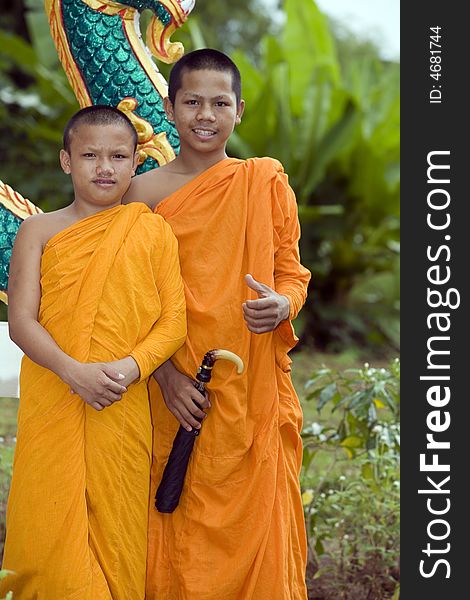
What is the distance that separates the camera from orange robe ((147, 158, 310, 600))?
2.85 metres

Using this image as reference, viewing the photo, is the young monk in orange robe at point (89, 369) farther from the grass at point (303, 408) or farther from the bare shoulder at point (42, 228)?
the grass at point (303, 408)

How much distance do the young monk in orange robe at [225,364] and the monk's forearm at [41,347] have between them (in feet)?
1.23

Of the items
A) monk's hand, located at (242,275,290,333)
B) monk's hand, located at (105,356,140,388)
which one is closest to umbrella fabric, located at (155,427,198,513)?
monk's hand, located at (105,356,140,388)

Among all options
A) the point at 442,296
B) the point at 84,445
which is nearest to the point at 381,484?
the point at 442,296

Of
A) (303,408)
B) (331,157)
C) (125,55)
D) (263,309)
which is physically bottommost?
(263,309)

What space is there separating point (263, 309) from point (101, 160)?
65 cm

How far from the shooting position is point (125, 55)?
333 cm

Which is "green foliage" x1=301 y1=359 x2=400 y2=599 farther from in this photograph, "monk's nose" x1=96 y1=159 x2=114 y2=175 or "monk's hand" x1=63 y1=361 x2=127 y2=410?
"monk's nose" x1=96 y1=159 x2=114 y2=175

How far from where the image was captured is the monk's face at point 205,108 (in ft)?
9.23

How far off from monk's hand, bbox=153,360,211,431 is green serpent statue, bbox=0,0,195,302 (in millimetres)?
774

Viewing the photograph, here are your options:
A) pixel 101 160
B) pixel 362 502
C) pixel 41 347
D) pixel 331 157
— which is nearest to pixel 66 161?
pixel 101 160

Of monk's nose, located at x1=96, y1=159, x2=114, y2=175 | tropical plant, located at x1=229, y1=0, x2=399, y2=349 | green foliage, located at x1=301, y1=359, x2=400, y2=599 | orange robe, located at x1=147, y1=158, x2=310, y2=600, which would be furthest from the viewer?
tropical plant, located at x1=229, y1=0, x2=399, y2=349

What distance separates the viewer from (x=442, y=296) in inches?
138

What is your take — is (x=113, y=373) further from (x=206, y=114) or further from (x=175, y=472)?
(x=206, y=114)
